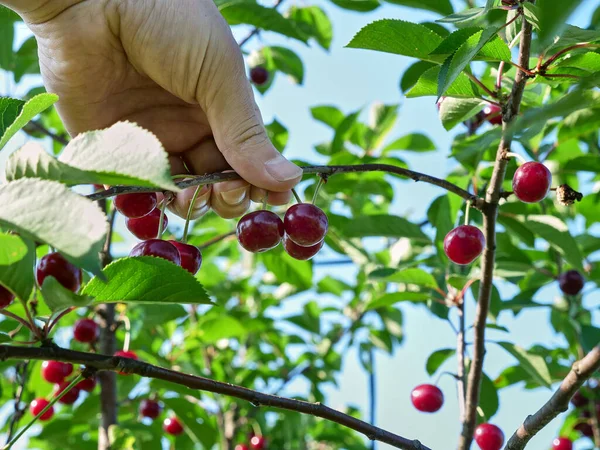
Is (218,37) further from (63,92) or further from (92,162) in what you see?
→ (92,162)

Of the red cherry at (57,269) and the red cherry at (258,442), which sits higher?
the red cherry at (57,269)

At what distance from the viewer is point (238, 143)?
1561 millimetres

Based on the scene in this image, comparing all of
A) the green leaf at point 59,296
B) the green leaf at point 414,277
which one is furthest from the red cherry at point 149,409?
the green leaf at point 59,296

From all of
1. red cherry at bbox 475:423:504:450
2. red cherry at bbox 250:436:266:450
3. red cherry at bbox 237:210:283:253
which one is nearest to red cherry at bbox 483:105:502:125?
red cherry at bbox 237:210:283:253

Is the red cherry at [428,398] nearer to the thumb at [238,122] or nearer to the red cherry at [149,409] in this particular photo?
the thumb at [238,122]

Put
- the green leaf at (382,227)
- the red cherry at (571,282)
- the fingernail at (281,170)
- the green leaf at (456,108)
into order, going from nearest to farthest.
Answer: the fingernail at (281,170) → the green leaf at (456,108) → the green leaf at (382,227) → the red cherry at (571,282)

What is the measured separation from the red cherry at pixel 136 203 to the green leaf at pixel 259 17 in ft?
4.20

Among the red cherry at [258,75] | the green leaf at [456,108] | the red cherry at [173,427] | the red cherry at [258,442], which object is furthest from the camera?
the red cherry at [258,442]

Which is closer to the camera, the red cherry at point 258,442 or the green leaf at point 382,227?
the green leaf at point 382,227

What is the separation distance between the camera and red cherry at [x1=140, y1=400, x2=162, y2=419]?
10.6ft

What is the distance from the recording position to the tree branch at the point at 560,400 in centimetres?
96

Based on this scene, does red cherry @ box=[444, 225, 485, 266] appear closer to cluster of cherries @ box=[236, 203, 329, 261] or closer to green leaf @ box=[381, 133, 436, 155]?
cluster of cherries @ box=[236, 203, 329, 261]

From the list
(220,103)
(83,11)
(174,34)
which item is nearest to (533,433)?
(220,103)

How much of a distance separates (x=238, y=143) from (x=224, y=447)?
2.56m
